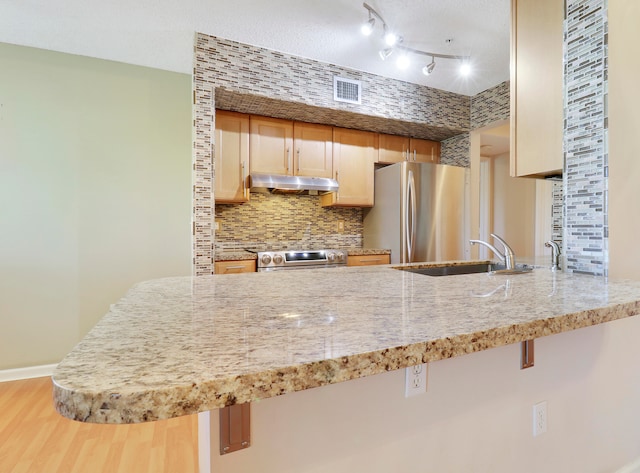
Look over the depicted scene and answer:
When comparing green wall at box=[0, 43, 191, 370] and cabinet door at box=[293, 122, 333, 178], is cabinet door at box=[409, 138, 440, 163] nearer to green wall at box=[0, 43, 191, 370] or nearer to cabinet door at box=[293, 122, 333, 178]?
cabinet door at box=[293, 122, 333, 178]

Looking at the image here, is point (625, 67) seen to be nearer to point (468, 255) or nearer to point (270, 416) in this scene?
point (270, 416)

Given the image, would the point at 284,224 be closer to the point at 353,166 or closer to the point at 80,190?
the point at 353,166

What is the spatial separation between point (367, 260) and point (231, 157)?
62.5 inches

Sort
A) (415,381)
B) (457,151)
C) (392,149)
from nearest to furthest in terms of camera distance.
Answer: (415,381) < (392,149) < (457,151)

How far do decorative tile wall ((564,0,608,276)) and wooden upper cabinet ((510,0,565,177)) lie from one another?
0.16ft

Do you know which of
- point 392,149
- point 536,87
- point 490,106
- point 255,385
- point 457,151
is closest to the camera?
point 255,385

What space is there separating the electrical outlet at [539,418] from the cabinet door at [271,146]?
8.34 feet

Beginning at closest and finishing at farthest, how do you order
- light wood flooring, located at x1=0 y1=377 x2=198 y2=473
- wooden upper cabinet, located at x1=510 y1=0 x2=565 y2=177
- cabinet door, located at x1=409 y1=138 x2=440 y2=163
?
wooden upper cabinet, located at x1=510 y1=0 x2=565 y2=177 → light wood flooring, located at x1=0 y1=377 x2=198 y2=473 → cabinet door, located at x1=409 y1=138 x2=440 y2=163

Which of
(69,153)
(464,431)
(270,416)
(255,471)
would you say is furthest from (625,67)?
(69,153)

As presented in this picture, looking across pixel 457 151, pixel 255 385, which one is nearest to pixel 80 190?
pixel 255 385

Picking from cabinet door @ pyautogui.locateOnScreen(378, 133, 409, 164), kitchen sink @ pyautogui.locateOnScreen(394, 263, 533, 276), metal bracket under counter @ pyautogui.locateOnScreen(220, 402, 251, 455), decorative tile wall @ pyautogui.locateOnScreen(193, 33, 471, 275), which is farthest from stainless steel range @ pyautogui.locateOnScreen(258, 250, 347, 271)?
metal bracket under counter @ pyautogui.locateOnScreen(220, 402, 251, 455)

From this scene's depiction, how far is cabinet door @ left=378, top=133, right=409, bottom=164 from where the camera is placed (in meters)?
3.58

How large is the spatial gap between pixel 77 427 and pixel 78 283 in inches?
47.4

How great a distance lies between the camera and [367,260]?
3227 mm
